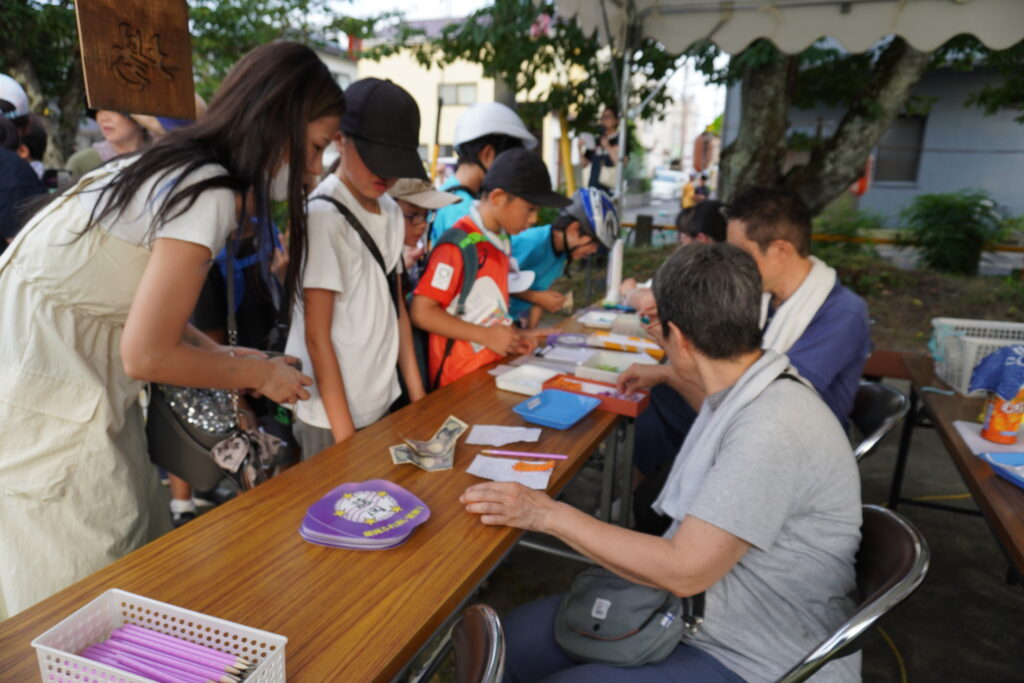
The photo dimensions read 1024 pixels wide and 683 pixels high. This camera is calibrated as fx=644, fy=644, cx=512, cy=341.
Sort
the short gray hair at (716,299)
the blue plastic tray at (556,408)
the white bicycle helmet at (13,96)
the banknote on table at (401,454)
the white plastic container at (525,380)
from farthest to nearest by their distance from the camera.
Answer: the white bicycle helmet at (13,96)
the white plastic container at (525,380)
the blue plastic tray at (556,408)
the banknote on table at (401,454)
the short gray hair at (716,299)

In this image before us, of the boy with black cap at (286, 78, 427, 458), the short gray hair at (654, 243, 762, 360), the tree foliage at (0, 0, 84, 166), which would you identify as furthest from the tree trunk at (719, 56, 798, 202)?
the tree foliage at (0, 0, 84, 166)

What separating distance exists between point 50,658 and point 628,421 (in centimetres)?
175

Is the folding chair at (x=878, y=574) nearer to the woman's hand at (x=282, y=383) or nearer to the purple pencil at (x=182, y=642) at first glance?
the purple pencil at (x=182, y=642)

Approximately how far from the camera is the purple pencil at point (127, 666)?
77cm

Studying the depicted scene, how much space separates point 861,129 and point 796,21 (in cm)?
275

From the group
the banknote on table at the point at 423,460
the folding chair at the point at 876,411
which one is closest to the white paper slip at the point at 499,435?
the banknote on table at the point at 423,460

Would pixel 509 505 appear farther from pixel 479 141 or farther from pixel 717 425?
pixel 479 141

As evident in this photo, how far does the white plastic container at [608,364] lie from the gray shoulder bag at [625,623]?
0.98 meters

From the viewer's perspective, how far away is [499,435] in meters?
1.72

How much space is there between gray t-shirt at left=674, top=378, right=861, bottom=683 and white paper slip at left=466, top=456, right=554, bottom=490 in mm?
387

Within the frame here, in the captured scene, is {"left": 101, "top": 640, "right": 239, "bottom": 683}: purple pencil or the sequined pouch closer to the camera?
{"left": 101, "top": 640, "right": 239, "bottom": 683}: purple pencil

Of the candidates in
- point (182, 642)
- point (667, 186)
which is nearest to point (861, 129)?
point (182, 642)

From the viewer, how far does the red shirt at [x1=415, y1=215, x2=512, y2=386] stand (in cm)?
220

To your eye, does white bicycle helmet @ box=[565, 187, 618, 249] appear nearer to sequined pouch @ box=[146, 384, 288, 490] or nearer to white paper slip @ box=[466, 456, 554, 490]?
white paper slip @ box=[466, 456, 554, 490]
